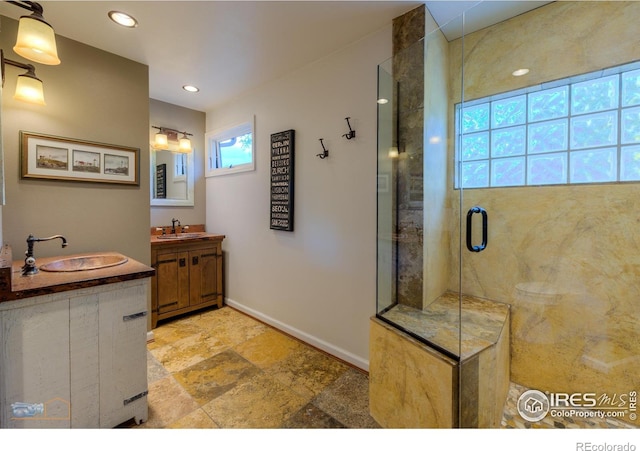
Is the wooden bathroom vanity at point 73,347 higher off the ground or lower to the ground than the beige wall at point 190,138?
lower

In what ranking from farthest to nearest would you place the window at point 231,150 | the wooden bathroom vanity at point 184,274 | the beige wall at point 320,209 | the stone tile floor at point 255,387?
1. the window at point 231,150
2. the wooden bathroom vanity at point 184,274
3. the beige wall at point 320,209
4. the stone tile floor at point 255,387

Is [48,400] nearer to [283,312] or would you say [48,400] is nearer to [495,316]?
[283,312]

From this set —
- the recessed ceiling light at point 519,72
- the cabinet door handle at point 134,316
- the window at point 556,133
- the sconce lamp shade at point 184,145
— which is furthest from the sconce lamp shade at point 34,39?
the recessed ceiling light at point 519,72

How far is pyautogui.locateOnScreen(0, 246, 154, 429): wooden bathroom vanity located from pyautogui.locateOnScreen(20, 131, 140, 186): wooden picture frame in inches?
35.0

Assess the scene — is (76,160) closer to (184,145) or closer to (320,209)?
(184,145)

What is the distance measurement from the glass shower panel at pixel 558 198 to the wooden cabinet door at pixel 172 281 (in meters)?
2.84

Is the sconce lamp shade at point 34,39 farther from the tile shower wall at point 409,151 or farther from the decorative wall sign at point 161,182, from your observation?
the tile shower wall at point 409,151

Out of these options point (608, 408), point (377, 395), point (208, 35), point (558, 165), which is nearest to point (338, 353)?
point (377, 395)

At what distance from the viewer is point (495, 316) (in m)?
1.86

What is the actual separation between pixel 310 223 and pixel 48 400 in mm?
1973

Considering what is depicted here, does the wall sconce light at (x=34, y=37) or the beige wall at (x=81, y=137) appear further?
the beige wall at (x=81, y=137)

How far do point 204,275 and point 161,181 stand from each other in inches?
51.7

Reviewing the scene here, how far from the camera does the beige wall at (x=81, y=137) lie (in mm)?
1943

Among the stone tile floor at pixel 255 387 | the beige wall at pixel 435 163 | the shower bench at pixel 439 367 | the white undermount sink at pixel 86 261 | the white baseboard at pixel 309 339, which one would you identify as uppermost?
the beige wall at pixel 435 163
